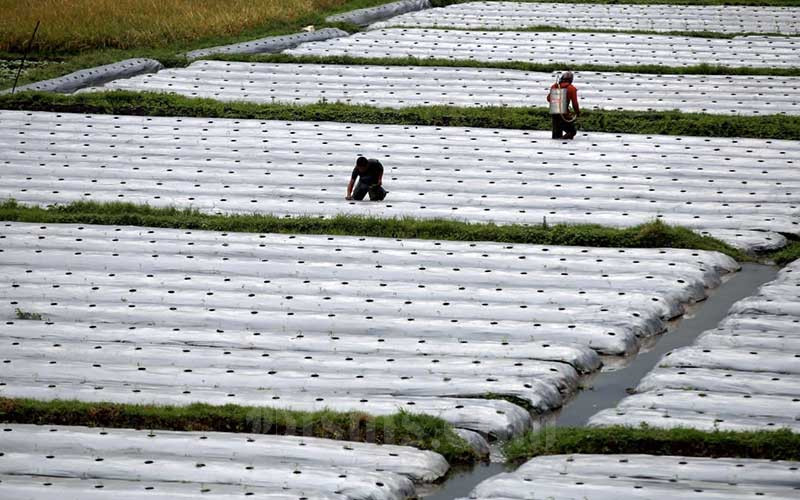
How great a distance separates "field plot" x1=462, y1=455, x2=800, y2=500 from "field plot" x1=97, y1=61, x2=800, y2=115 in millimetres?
9402

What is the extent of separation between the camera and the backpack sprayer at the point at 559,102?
14.4 meters

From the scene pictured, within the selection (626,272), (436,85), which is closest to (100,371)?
(626,272)

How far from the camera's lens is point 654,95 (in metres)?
17.0

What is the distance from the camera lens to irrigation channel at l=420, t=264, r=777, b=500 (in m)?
7.61

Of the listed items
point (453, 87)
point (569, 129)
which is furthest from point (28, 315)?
point (453, 87)

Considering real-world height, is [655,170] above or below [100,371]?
above

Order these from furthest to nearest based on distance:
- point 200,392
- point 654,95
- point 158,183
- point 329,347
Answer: point 654,95
point 158,183
point 329,347
point 200,392

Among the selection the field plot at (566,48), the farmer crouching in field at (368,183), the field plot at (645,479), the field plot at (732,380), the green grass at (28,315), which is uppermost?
the field plot at (566,48)

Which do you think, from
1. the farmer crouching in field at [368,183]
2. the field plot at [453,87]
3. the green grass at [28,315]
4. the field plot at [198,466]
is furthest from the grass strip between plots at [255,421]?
the field plot at [453,87]

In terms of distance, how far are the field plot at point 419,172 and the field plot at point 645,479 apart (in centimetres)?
475

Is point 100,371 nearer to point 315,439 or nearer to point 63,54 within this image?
point 315,439

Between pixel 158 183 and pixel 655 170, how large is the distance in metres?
5.11

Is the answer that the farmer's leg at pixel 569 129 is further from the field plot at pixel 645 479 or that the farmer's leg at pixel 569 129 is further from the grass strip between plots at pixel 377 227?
the field plot at pixel 645 479

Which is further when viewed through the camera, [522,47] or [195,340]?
[522,47]
